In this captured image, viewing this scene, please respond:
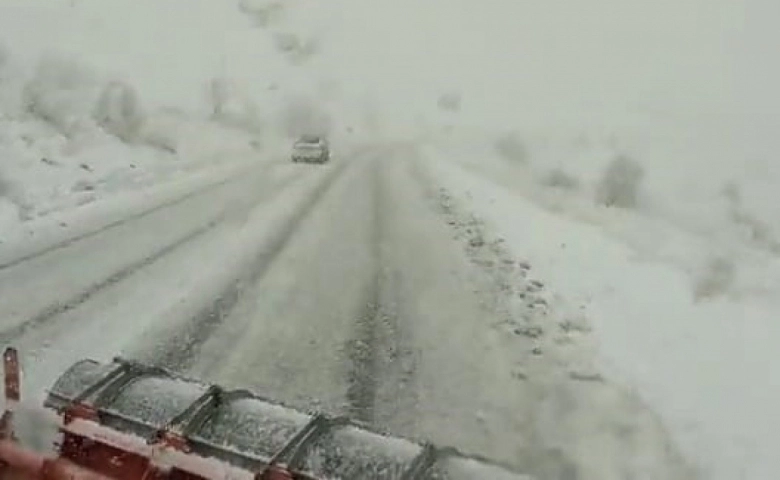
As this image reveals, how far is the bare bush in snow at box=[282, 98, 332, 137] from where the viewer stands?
5284cm

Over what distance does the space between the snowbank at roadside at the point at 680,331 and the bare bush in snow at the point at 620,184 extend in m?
12.6

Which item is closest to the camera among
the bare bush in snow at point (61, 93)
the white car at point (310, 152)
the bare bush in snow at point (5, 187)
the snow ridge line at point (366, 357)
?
the snow ridge line at point (366, 357)

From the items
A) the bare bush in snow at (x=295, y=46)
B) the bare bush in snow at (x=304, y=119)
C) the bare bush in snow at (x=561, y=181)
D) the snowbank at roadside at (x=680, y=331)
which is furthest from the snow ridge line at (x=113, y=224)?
the bare bush in snow at (x=295, y=46)

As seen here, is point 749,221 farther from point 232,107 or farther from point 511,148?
point 232,107

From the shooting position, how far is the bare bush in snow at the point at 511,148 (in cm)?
4732

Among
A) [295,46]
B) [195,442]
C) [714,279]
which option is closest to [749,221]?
[714,279]

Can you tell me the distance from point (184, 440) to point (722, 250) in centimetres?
1818

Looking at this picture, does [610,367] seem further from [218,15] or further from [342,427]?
[218,15]

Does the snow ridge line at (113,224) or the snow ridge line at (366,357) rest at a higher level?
the snow ridge line at (366,357)

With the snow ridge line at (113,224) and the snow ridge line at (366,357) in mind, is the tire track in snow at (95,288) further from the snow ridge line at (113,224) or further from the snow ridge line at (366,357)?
the snow ridge line at (366,357)

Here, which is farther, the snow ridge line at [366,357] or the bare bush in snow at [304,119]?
the bare bush in snow at [304,119]

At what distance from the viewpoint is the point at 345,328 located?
1144cm

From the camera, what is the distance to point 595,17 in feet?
249

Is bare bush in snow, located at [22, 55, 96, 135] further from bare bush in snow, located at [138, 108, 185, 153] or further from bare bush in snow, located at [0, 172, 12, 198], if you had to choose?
bare bush in snow, located at [0, 172, 12, 198]
